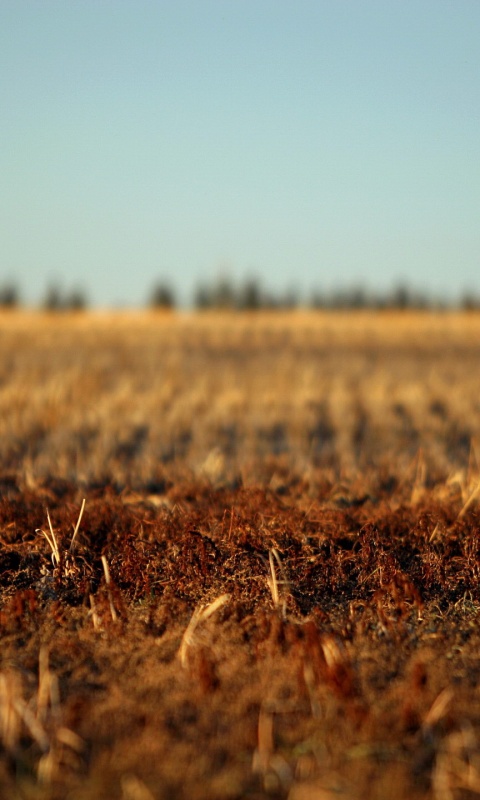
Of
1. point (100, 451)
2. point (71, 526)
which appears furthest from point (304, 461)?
point (71, 526)

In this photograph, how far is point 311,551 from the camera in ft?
10.1

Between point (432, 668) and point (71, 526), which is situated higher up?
point (71, 526)

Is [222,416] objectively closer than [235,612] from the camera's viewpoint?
No

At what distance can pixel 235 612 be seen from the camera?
272 centimetres

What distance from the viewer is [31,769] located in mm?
1893

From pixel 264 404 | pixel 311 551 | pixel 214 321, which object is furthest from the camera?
pixel 214 321

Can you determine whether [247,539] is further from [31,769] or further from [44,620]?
[31,769]

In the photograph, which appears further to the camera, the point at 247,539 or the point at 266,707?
the point at 247,539

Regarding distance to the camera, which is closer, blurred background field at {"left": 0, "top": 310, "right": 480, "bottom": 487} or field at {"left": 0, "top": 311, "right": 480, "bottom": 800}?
field at {"left": 0, "top": 311, "right": 480, "bottom": 800}

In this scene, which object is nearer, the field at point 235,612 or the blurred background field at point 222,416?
the field at point 235,612

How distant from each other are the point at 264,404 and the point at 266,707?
4.92m

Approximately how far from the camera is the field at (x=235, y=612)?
1912mm

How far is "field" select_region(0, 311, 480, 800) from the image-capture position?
1.91 meters

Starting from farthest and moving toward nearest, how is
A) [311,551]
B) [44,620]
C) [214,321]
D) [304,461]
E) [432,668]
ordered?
[214,321]
[304,461]
[311,551]
[44,620]
[432,668]
